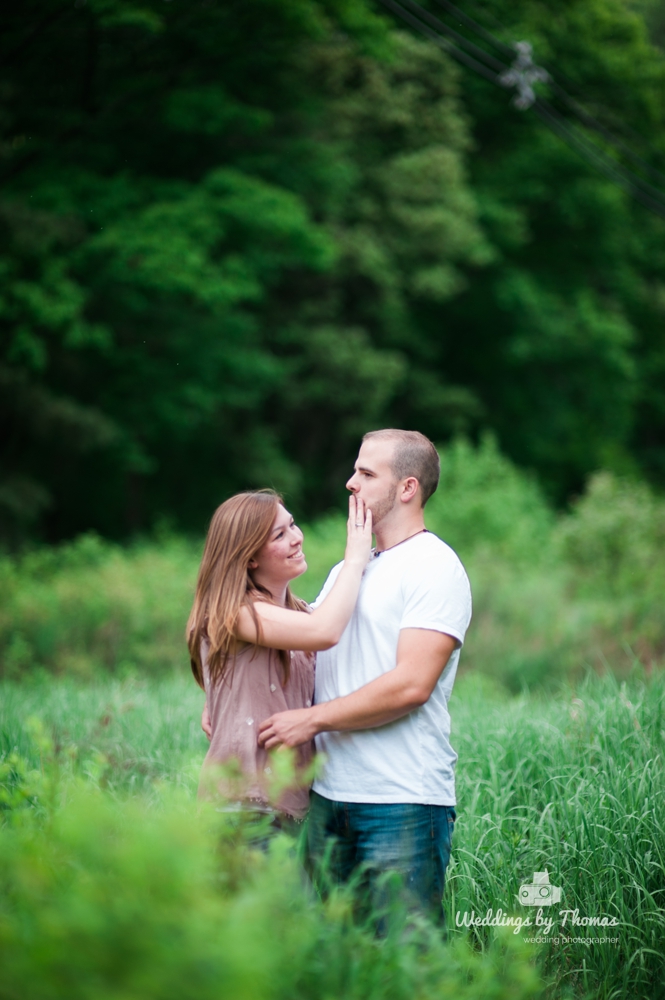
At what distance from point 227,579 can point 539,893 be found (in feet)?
6.08

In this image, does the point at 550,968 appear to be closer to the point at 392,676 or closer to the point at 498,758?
the point at 498,758

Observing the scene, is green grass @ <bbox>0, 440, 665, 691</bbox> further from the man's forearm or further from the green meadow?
the man's forearm

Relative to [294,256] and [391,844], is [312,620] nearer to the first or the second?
[391,844]

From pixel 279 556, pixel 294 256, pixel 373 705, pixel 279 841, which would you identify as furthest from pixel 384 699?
Answer: pixel 294 256

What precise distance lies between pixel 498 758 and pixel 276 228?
13867mm

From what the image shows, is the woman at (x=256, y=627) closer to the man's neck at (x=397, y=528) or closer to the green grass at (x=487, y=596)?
the man's neck at (x=397, y=528)

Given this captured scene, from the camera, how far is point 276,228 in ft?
53.5

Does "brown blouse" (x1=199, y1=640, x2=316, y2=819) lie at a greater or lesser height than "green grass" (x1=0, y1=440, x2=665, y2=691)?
greater

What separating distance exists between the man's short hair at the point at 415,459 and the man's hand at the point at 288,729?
845 mm

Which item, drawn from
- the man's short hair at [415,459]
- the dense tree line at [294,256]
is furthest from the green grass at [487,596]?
the man's short hair at [415,459]

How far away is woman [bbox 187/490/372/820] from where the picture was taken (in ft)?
8.48

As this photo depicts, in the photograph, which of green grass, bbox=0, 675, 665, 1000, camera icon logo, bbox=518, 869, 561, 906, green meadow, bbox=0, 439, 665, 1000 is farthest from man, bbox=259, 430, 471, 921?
camera icon logo, bbox=518, 869, 561, 906

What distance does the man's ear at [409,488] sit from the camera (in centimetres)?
291

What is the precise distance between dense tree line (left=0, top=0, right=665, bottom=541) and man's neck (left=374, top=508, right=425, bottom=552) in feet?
40.6
